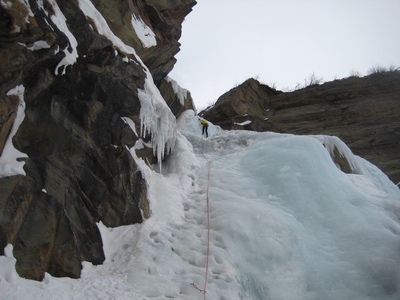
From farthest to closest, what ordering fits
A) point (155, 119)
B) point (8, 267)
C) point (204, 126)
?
1. point (204, 126)
2. point (155, 119)
3. point (8, 267)

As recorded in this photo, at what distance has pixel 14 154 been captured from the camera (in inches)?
169

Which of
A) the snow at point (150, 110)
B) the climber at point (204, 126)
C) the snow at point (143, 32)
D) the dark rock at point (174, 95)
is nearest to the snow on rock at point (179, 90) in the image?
the dark rock at point (174, 95)

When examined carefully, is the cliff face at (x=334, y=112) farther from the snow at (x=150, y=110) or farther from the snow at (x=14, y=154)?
the snow at (x=14, y=154)

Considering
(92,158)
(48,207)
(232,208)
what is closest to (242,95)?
(232,208)

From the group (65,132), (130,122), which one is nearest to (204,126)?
(130,122)

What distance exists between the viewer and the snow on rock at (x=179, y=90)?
38.5 feet

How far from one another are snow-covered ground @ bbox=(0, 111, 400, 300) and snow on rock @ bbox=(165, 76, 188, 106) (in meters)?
4.66

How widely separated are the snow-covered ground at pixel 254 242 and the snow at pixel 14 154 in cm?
92

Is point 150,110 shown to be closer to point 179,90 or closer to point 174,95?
point 174,95

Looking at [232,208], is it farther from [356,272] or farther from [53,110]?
[53,110]

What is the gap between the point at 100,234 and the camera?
4.96 meters

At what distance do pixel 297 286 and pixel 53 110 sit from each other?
13.7 feet

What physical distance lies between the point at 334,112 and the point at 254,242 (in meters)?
11.8

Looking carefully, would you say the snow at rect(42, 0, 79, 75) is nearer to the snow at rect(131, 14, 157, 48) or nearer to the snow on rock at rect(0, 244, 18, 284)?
the snow on rock at rect(0, 244, 18, 284)
